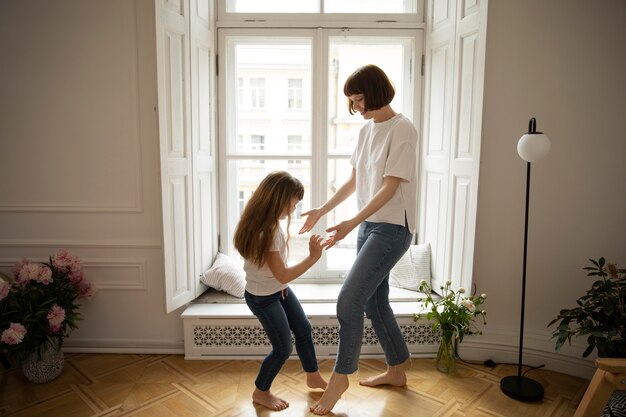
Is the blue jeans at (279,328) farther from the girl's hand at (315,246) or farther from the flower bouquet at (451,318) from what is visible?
the flower bouquet at (451,318)

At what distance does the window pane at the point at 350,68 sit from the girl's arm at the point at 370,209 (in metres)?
1.25

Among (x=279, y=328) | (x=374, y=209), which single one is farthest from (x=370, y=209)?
(x=279, y=328)

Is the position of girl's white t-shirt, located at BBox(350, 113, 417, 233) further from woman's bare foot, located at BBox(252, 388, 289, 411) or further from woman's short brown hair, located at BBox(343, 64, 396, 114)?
woman's bare foot, located at BBox(252, 388, 289, 411)

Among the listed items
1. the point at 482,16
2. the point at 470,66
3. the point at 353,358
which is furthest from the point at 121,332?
the point at 482,16

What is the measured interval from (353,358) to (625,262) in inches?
64.6

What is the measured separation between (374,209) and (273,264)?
0.52 meters

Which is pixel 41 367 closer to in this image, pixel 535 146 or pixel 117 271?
pixel 117 271

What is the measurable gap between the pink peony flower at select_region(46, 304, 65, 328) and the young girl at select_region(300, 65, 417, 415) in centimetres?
144

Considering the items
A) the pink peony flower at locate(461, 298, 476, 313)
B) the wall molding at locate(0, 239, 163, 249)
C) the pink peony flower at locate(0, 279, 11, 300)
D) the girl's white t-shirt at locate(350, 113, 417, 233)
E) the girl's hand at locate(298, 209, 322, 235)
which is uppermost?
the girl's white t-shirt at locate(350, 113, 417, 233)

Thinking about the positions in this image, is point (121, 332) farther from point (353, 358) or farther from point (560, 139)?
point (560, 139)

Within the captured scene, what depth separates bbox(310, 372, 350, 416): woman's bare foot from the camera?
225 centimetres

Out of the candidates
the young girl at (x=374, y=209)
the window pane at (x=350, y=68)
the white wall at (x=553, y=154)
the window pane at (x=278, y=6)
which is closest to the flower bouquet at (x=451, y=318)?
the white wall at (x=553, y=154)

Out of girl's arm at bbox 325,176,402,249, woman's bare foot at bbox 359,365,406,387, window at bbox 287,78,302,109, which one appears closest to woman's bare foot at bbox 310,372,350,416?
woman's bare foot at bbox 359,365,406,387

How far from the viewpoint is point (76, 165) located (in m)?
2.85
